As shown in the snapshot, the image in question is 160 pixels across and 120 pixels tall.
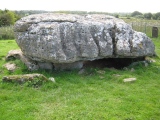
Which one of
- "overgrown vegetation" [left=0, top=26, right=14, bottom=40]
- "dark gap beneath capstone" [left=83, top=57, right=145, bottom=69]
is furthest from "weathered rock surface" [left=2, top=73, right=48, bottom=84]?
"overgrown vegetation" [left=0, top=26, right=14, bottom=40]

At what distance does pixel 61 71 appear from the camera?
1102 cm

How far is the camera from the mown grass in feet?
23.8

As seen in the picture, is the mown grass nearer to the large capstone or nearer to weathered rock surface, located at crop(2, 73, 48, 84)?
weathered rock surface, located at crop(2, 73, 48, 84)

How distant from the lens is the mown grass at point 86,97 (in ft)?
23.8

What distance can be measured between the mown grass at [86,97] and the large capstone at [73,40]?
905mm

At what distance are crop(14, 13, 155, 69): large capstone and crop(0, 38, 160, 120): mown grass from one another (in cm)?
91

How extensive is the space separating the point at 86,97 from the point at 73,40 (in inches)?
122

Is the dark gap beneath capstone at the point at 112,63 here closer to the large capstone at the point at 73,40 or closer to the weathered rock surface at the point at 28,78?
the large capstone at the point at 73,40

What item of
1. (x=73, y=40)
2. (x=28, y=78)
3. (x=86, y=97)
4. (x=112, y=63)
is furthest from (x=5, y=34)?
(x=86, y=97)

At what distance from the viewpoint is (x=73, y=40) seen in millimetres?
10531

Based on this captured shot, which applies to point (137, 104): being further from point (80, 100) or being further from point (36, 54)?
point (36, 54)

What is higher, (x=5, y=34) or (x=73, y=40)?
(x=73, y=40)

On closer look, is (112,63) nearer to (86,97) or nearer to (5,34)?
(86,97)

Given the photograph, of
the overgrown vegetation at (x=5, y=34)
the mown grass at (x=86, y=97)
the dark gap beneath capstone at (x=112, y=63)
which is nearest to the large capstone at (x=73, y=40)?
the dark gap beneath capstone at (x=112, y=63)
